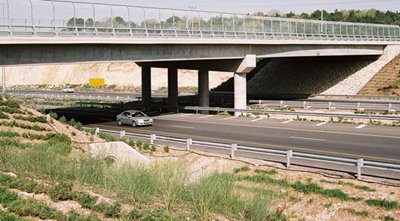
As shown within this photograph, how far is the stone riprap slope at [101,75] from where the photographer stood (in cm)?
9506

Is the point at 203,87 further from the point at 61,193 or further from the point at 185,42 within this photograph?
the point at 61,193

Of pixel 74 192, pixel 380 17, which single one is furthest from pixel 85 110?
pixel 380 17

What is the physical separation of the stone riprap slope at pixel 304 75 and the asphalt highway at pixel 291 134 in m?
26.4

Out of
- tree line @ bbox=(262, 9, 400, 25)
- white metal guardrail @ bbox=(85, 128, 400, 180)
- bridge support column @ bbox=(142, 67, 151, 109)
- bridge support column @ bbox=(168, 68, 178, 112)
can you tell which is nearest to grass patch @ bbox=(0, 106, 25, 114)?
white metal guardrail @ bbox=(85, 128, 400, 180)

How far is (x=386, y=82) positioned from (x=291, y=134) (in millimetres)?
34150

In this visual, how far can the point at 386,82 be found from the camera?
202ft

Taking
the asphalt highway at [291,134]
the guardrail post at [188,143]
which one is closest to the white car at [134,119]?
the asphalt highway at [291,134]

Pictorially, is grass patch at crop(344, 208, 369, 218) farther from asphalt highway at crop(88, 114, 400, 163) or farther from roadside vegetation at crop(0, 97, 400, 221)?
asphalt highway at crop(88, 114, 400, 163)

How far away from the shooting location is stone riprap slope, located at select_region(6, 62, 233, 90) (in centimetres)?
9506

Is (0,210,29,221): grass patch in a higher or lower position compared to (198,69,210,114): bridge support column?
lower

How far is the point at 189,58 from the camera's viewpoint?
4178 cm

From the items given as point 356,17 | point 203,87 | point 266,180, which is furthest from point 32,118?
point 356,17

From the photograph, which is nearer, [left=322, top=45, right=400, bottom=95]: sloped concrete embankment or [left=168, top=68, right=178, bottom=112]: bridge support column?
[left=168, top=68, right=178, bottom=112]: bridge support column

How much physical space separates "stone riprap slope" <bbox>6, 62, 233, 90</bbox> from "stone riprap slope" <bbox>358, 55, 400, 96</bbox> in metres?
30.8
